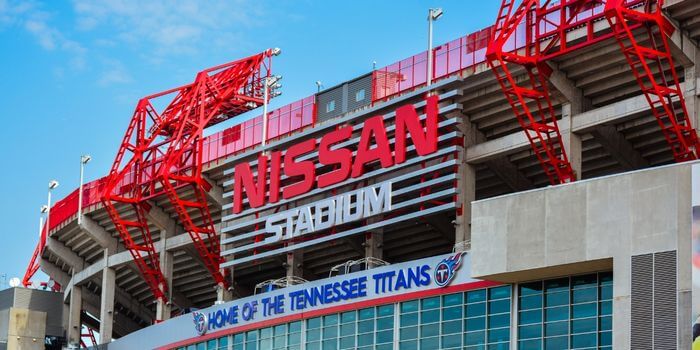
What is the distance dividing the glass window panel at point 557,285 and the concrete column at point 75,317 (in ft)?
154

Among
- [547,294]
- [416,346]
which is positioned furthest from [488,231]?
[416,346]

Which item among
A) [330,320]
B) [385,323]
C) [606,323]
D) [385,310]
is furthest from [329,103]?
Result: [606,323]

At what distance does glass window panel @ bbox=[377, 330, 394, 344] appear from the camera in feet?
234

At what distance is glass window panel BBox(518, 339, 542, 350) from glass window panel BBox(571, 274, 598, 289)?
270cm

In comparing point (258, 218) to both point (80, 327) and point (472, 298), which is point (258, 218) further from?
point (80, 327)

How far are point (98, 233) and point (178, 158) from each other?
499 inches

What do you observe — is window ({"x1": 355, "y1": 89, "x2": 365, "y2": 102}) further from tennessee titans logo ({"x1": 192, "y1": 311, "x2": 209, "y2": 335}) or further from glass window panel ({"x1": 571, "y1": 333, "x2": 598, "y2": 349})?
glass window panel ({"x1": 571, "y1": 333, "x2": 598, "y2": 349})

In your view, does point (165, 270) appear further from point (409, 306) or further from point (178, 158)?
point (409, 306)

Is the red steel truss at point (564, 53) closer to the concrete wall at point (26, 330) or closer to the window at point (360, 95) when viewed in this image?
the window at point (360, 95)

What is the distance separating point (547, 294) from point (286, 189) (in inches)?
860

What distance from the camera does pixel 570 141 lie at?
70375 mm

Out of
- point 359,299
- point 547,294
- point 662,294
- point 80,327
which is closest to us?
point 662,294

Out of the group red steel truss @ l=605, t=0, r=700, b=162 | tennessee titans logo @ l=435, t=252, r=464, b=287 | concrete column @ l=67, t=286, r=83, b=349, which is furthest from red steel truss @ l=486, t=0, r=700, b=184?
concrete column @ l=67, t=286, r=83, b=349

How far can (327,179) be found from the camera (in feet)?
262
